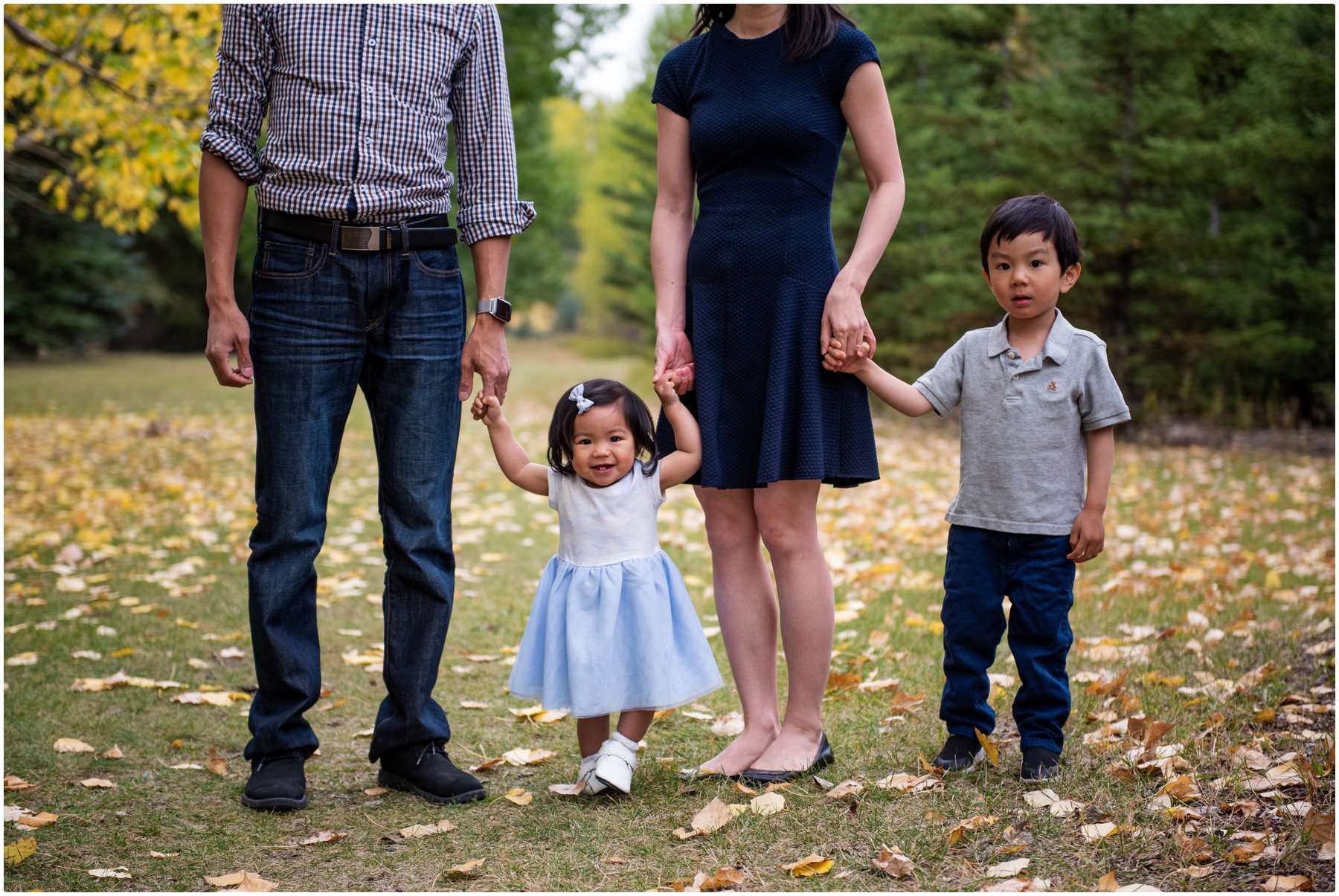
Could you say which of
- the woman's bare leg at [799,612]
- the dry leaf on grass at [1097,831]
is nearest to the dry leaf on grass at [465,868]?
the woman's bare leg at [799,612]

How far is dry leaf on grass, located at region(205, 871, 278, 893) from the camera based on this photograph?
2.22 meters

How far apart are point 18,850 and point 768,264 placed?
7.08 ft

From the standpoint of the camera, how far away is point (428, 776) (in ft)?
9.04

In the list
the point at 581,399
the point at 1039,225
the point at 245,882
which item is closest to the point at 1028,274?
the point at 1039,225

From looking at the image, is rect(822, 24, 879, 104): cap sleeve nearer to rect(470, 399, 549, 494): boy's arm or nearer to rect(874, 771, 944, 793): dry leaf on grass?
rect(470, 399, 549, 494): boy's arm

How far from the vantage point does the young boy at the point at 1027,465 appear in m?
2.64

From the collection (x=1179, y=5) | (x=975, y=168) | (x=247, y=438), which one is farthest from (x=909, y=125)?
(x=247, y=438)

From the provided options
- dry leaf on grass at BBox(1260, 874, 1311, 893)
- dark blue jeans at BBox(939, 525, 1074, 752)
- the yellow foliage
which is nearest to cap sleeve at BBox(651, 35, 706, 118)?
dark blue jeans at BBox(939, 525, 1074, 752)

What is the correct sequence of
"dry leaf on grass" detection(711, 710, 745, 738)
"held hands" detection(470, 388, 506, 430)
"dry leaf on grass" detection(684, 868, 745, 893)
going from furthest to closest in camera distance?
"dry leaf on grass" detection(711, 710, 745, 738)
"held hands" detection(470, 388, 506, 430)
"dry leaf on grass" detection(684, 868, 745, 893)

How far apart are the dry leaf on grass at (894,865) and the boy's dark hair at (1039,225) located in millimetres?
1434

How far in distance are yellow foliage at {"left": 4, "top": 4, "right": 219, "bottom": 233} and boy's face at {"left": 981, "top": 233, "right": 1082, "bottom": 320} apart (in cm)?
652

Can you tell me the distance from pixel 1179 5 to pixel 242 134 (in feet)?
35.6

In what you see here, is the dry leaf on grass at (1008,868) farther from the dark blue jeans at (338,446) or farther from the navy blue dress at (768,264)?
the dark blue jeans at (338,446)

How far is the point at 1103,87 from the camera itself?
11.9m
